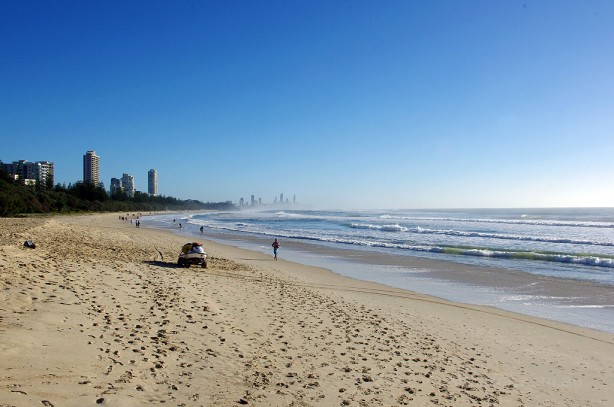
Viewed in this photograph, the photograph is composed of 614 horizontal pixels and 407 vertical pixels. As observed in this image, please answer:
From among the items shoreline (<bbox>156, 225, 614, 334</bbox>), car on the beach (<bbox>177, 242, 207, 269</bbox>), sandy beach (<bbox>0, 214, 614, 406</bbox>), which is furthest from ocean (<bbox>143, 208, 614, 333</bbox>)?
car on the beach (<bbox>177, 242, 207, 269</bbox>)

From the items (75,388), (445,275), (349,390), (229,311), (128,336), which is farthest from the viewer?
(445,275)

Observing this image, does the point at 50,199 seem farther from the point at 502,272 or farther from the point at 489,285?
the point at 489,285

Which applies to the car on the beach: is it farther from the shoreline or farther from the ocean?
the ocean

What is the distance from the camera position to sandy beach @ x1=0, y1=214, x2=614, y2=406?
5.68 metres

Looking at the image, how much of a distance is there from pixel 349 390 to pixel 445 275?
16.3 meters

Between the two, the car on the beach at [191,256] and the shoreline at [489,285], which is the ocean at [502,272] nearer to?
the shoreline at [489,285]

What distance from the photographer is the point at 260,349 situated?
25.4 feet

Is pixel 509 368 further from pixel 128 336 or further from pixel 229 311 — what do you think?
pixel 128 336

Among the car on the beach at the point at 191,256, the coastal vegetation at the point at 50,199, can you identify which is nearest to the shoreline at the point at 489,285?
the car on the beach at the point at 191,256

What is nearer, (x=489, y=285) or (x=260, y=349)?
(x=260, y=349)

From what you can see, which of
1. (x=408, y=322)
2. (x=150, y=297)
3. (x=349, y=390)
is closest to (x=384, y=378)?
(x=349, y=390)

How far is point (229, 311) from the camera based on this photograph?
414 inches

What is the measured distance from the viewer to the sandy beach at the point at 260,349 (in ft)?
18.6

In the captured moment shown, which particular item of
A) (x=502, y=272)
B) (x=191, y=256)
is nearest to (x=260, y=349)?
(x=191, y=256)
